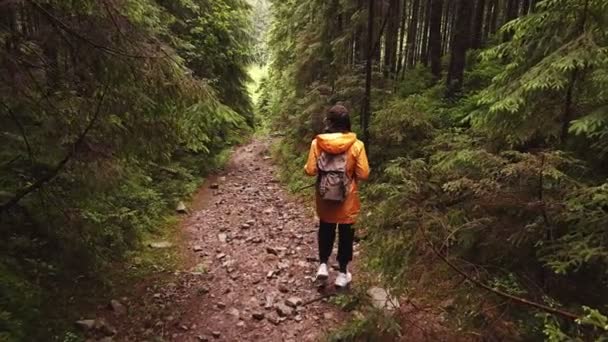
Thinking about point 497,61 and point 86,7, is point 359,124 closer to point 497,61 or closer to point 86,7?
point 497,61

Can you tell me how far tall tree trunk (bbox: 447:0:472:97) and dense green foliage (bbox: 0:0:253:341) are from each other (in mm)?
7100

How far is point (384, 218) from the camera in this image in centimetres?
446

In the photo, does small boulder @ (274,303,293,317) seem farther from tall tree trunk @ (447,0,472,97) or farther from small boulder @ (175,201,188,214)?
tall tree trunk @ (447,0,472,97)

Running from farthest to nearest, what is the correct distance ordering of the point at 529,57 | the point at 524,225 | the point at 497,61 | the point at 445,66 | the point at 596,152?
1. the point at 445,66
2. the point at 497,61
3. the point at 529,57
4. the point at 596,152
5. the point at 524,225

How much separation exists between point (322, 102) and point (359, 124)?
6.13 feet

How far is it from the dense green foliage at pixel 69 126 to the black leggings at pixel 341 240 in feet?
7.51

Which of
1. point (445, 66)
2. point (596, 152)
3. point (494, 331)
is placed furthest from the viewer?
point (445, 66)

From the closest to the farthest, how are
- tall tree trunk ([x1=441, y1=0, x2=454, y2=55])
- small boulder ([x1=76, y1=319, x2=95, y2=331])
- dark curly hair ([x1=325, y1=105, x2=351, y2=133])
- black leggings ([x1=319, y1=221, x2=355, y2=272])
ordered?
1. small boulder ([x1=76, y1=319, x2=95, y2=331])
2. dark curly hair ([x1=325, y1=105, x2=351, y2=133])
3. black leggings ([x1=319, y1=221, x2=355, y2=272])
4. tall tree trunk ([x1=441, y1=0, x2=454, y2=55])

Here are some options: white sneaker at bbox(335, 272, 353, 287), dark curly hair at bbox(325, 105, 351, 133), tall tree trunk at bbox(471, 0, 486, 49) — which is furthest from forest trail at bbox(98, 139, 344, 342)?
tall tree trunk at bbox(471, 0, 486, 49)

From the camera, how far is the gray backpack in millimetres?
5500

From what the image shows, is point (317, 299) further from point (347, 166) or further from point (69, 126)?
point (69, 126)

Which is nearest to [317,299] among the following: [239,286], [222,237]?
[239,286]

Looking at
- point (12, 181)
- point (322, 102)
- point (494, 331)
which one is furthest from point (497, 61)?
point (12, 181)

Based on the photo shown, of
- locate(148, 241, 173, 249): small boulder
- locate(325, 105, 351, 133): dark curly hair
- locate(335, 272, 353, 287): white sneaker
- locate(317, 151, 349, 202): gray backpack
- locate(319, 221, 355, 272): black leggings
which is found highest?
locate(325, 105, 351, 133): dark curly hair
